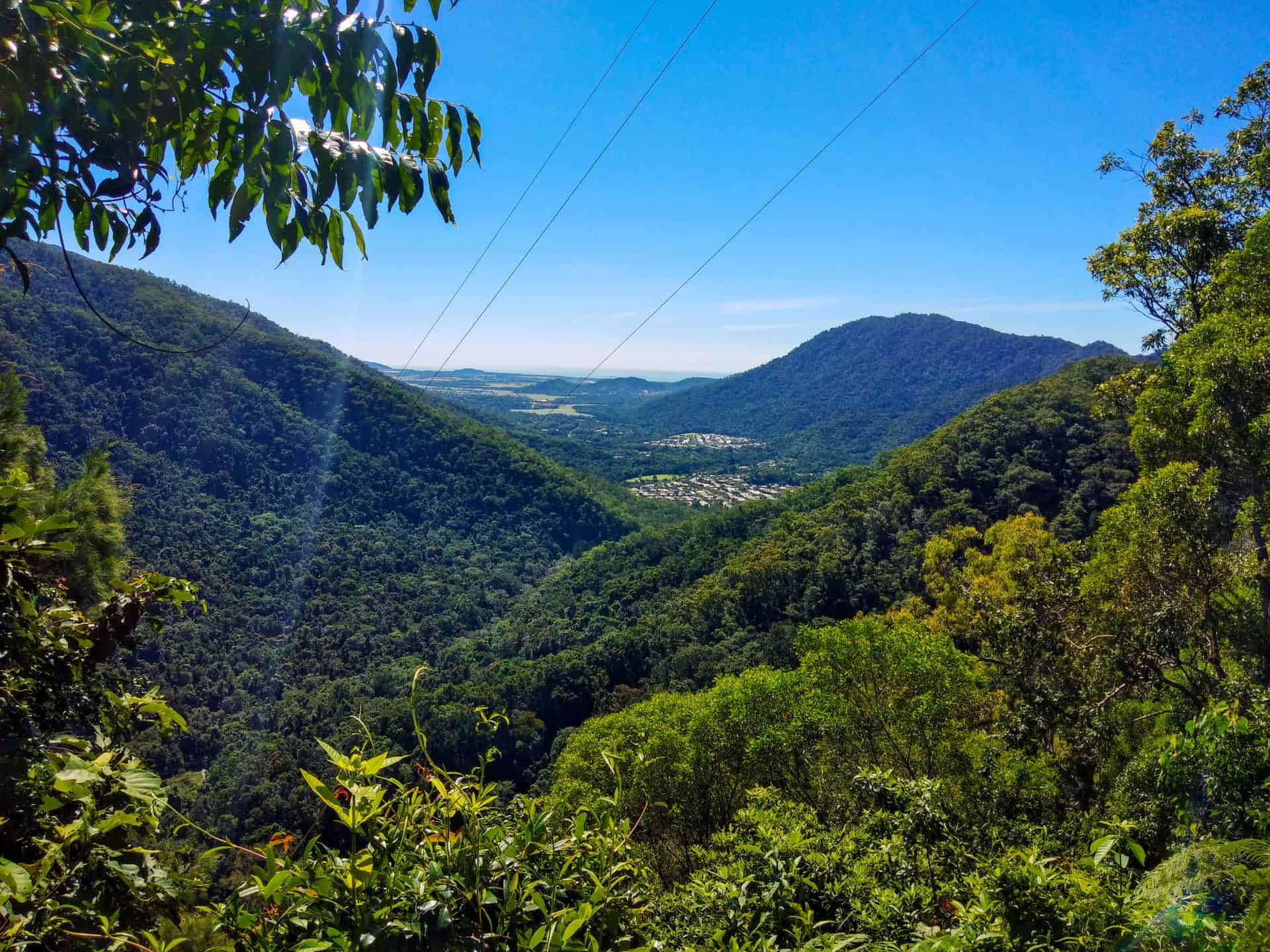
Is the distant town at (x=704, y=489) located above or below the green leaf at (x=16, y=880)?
below

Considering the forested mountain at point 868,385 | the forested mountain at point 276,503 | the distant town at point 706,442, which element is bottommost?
the forested mountain at point 276,503

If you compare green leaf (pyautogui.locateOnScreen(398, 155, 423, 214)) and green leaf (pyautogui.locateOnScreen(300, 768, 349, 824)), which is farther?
green leaf (pyautogui.locateOnScreen(398, 155, 423, 214))

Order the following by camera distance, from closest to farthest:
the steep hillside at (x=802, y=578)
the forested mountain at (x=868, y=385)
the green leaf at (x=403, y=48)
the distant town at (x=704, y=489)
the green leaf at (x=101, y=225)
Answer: the green leaf at (x=403, y=48), the green leaf at (x=101, y=225), the steep hillside at (x=802, y=578), the distant town at (x=704, y=489), the forested mountain at (x=868, y=385)

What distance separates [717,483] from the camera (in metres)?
113

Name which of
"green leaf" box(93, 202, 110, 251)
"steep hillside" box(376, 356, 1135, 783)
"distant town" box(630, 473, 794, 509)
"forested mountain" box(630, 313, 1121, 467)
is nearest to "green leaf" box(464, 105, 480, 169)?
"green leaf" box(93, 202, 110, 251)

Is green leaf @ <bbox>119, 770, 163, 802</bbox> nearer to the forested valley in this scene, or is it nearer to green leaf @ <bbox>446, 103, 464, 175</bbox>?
the forested valley

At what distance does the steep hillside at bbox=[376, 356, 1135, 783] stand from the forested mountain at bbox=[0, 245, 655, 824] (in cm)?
1136

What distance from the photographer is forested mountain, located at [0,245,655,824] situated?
47188mm

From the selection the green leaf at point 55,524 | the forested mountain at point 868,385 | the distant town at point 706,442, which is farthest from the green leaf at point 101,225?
the distant town at point 706,442

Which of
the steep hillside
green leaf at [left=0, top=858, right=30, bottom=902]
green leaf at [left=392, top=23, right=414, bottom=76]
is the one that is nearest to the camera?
green leaf at [left=0, top=858, right=30, bottom=902]

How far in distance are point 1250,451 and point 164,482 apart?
80.7 meters

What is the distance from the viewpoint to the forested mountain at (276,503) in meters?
47.2

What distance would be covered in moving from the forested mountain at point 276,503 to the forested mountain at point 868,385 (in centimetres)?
7078

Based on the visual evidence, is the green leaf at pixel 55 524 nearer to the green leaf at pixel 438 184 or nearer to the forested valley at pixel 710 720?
the forested valley at pixel 710 720
